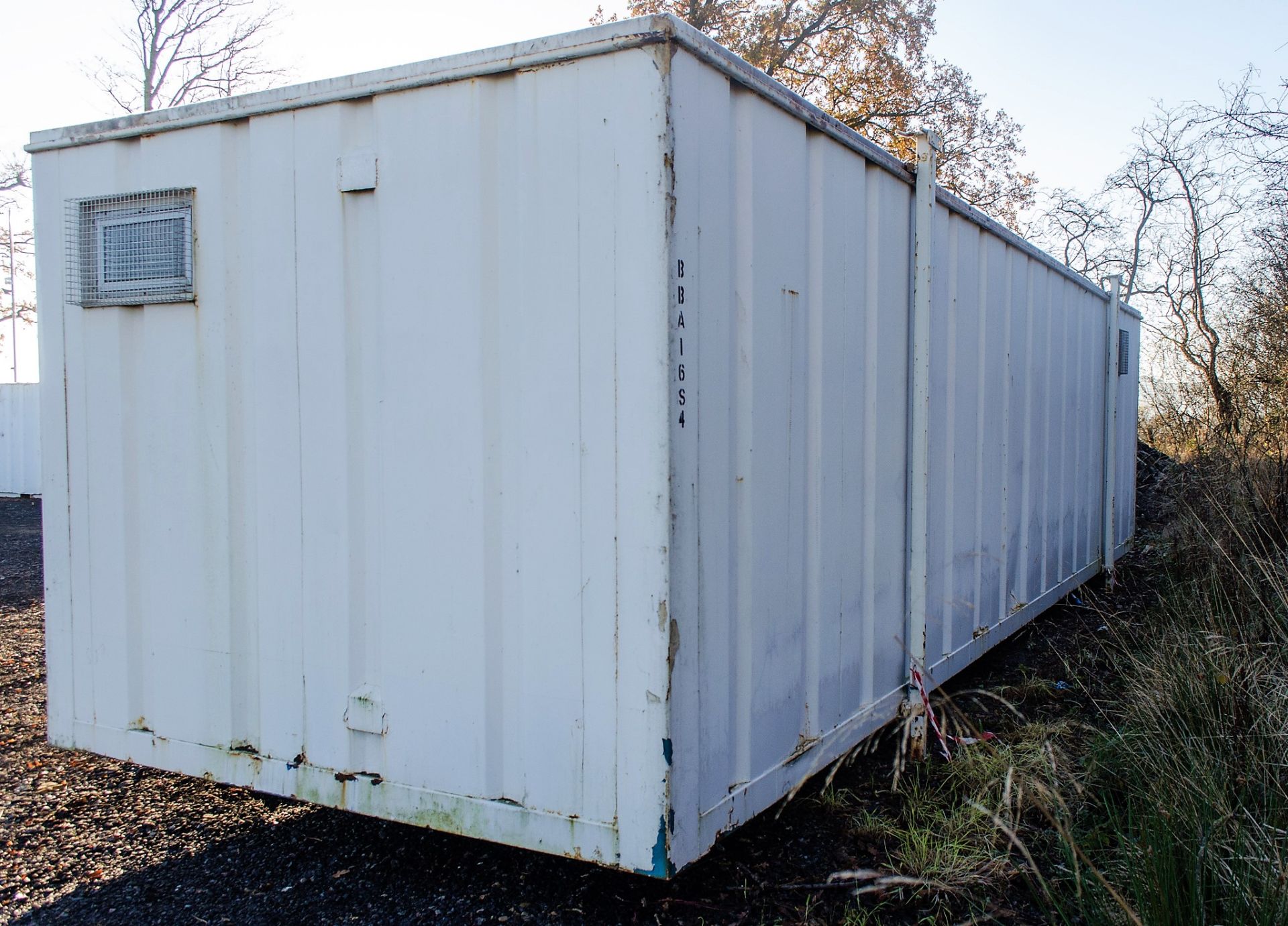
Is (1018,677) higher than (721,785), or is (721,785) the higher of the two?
(721,785)

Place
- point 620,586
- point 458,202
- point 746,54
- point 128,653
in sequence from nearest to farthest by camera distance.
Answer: point 620,586 → point 458,202 → point 128,653 → point 746,54

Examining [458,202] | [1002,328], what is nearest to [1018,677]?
[1002,328]

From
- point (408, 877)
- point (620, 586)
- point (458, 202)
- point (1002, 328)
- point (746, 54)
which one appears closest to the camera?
point (620, 586)

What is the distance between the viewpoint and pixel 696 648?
2395 millimetres

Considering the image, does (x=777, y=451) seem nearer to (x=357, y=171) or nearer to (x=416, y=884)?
(x=357, y=171)

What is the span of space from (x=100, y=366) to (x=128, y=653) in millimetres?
969

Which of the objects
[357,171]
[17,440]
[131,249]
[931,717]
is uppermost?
[357,171]

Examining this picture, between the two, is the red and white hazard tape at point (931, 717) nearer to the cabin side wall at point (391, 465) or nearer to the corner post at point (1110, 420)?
the cabin side wall at point (391, 465)

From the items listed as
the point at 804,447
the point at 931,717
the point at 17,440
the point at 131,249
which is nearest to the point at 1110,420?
the point at 931,717

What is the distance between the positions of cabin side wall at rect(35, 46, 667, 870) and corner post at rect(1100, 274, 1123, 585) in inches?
250

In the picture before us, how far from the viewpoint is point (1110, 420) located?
7.46 meters

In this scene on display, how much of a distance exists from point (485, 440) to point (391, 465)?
34 cm

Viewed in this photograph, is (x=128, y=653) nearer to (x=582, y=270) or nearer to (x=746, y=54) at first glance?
(x=582, y=270)

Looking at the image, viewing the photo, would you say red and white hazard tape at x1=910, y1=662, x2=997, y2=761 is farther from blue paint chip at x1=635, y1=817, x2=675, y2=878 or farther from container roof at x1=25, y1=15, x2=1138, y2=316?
container roof at x1=25, y1=15, x2=1138, y2=316
